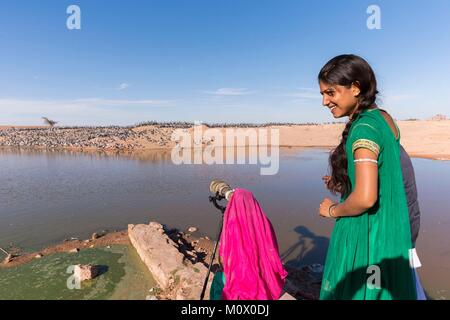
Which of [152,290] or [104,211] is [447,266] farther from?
[104,211]

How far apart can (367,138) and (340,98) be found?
317mm

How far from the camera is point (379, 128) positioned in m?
1.40

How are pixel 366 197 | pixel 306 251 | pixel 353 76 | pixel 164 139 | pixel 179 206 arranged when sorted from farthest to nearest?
pixel 164 139 < pixel 179 206 < pixel 306 251 < pixel 353 76 < pixel 366 197

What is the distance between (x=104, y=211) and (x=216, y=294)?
8.80m

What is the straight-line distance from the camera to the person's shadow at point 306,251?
6934 mm

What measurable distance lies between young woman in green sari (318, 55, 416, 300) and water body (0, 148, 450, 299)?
516 cm

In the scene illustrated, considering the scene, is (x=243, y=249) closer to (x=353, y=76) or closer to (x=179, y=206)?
(x=353, y=76)

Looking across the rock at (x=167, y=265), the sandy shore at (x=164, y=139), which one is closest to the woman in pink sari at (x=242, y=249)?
the rock at (x=167, y=265)

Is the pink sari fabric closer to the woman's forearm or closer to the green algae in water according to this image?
the woman's forearm

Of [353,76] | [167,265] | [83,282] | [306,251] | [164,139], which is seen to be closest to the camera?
[353,76]

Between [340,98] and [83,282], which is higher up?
[340,98]

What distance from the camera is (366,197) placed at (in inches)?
53.1

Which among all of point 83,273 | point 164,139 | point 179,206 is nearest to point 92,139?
point 164,139

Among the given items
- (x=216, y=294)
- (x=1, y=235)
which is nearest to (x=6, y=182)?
(x=1, y=235)
